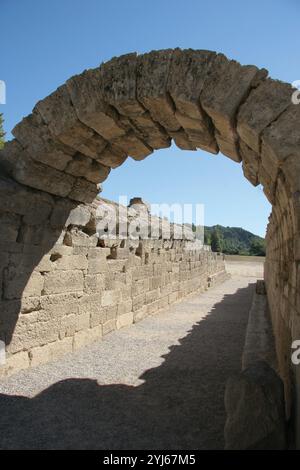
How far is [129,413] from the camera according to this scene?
4.08m

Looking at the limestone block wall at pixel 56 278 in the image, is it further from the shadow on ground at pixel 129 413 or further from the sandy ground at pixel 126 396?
the shadow on ground at pixel 129 413

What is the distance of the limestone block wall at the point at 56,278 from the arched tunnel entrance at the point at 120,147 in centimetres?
2

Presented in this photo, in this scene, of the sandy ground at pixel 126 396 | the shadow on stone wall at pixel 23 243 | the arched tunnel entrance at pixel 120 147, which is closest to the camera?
the arched tunnel entrance at pixel 120 147

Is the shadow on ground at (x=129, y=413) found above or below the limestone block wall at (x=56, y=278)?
below

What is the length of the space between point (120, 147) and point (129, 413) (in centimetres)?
328

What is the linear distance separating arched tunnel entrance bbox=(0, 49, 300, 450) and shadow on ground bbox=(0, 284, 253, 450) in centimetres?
90

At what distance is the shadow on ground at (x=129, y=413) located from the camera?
3.47 m

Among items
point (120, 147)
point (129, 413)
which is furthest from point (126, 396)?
point (120, 147)

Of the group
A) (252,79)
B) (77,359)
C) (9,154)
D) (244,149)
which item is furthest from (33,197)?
(252,79)

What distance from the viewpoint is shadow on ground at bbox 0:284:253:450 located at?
3475mm

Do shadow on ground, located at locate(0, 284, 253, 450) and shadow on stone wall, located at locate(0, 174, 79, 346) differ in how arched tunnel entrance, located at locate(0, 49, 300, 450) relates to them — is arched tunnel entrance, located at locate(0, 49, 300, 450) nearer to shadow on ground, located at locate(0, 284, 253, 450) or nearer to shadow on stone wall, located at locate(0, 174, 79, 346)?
shadow on stone wall, located at locate(0, 174, 79, 346)

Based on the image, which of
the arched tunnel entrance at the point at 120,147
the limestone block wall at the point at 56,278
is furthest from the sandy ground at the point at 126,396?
the arched tunnel entrance at the point at 120,147

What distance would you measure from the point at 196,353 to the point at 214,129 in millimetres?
3909

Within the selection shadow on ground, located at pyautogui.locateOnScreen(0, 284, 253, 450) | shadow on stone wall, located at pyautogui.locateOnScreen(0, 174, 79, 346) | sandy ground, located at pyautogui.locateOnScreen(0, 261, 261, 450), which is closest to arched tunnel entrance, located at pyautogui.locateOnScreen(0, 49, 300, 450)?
shadow on stone wall, located at pyautogui.locateOnScreen(0, 174, 79, 346)
